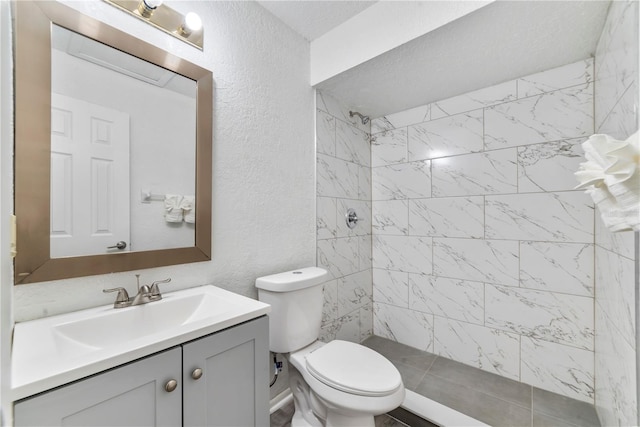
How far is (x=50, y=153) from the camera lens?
0.90 m

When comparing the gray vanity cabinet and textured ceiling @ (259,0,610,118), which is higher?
textured ceiling @ (259,0,610,118)

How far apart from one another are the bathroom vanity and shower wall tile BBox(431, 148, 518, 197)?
1718 millimetres

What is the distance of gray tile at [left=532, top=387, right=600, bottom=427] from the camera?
57.3 inches

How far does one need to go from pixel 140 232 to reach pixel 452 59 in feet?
6.27

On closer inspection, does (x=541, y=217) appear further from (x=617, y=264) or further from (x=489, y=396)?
(x=489, y=396)

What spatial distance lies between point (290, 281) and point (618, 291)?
139 centimetres

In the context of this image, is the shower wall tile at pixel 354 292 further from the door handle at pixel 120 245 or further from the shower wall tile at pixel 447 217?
the door handle at pixel 120 245

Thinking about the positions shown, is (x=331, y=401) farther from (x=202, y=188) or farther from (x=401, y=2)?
(x=401, y=2)

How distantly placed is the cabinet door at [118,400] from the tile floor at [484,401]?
1001 mm

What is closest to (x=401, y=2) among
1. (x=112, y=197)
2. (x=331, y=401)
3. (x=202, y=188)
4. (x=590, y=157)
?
(x=590, y=157)

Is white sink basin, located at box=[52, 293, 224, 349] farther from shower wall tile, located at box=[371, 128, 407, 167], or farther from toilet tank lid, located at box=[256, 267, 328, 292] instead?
shower wall tile, located at box=[371, 128, 407, 167]

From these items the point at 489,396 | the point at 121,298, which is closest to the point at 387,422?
the point at 489,396

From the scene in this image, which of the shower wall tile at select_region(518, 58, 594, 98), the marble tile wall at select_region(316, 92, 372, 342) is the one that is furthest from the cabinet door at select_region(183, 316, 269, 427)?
the shower wall tile at select_region(518, 58, 594, 98)

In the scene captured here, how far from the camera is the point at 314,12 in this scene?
5.32ft
